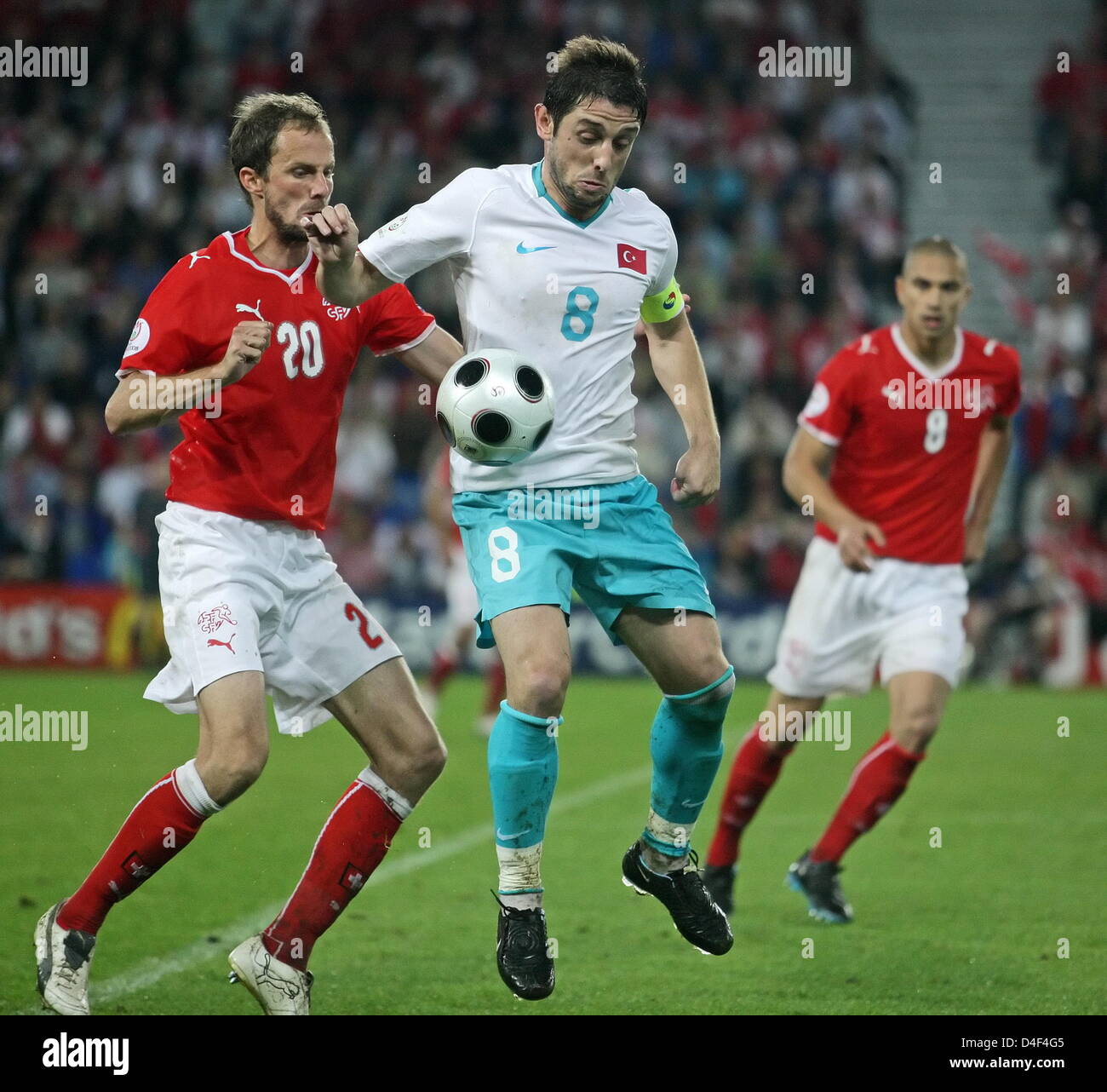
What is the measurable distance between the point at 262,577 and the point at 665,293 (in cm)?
144

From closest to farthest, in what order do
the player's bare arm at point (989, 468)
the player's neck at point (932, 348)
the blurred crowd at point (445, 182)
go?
1. the player's neck at point (932, 348)
2. the player's bare arm at point (989, 468)
3. the blurred crowd at point (445, 182)

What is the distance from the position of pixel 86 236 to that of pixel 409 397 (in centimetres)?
388

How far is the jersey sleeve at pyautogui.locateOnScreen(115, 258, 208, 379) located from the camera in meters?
4.45

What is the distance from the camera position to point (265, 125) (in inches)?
183

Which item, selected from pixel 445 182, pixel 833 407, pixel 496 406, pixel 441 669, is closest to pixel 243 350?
pixel 496 406

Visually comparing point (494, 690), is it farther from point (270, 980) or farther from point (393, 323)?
point (270, 980)

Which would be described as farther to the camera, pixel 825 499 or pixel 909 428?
pixel 909 428

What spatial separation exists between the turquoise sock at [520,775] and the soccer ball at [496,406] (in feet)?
2.27

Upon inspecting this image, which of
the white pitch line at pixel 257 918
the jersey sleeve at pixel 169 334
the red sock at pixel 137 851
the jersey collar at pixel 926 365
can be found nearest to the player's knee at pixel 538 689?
the red sock at pixel 137 851

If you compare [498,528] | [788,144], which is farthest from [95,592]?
[498,528]

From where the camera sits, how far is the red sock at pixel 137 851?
4438 millimetres

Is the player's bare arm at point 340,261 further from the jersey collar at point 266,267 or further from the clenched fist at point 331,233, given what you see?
the jersey collar at point 266,267

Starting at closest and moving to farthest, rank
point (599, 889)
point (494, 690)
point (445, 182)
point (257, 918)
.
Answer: point (257, 918)
point (599, 889)
point (494, 690)
point (445, 182)

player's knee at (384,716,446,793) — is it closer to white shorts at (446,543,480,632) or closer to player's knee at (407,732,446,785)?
player's knee at (407,732,446,785)
